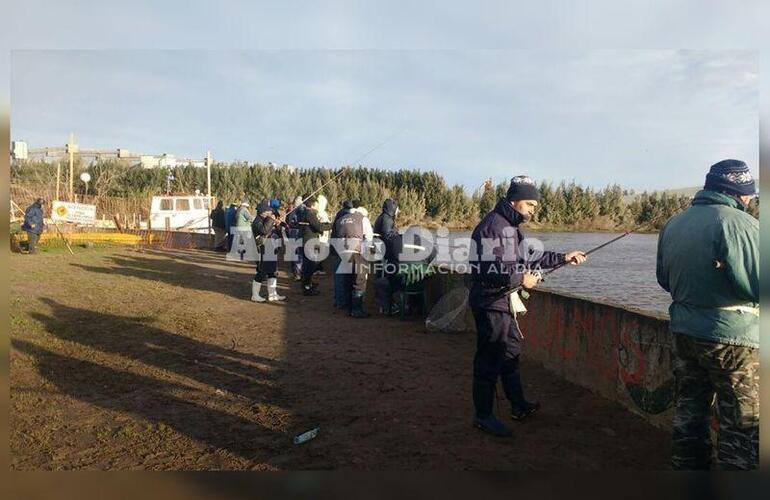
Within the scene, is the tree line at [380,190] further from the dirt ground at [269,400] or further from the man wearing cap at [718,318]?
the dirt ground at [269,400]

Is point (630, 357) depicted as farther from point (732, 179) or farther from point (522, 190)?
point (732, 179)

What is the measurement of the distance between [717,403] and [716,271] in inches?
30.5

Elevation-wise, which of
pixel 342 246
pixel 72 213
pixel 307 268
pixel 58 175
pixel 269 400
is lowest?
pixel 269 400

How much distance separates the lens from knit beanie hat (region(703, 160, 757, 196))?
307 cm

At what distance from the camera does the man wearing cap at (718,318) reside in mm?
2908

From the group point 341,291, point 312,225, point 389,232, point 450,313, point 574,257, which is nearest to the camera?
point 574,257

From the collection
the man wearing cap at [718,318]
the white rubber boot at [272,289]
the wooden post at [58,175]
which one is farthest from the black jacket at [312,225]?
the wooden post at [58,175]

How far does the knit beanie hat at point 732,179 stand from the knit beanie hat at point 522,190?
122cm

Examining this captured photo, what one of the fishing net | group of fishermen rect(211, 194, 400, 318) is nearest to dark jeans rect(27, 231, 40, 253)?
group of fishermen rect(211, 194, 400, 318)

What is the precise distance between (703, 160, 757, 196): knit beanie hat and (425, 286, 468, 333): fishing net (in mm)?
4510

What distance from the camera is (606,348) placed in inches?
185

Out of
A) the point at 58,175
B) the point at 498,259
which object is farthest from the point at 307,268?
the point at 58,175

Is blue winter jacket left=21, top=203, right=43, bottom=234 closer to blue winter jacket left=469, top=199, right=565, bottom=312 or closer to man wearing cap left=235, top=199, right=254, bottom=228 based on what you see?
man wearing cap left=235, top=199, right=254, bottom=228

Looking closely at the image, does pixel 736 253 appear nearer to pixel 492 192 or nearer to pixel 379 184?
pixel 492 192
